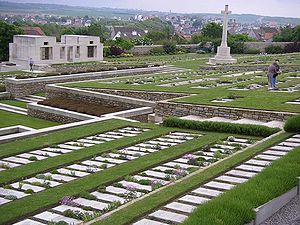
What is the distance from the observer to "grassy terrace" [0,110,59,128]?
837 inches

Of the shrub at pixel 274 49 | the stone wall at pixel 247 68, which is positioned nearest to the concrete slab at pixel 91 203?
the stone wall at pixel 247 68

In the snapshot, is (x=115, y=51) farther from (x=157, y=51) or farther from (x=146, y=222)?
(x=146, y=222)

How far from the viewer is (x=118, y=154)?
12578 millimetres

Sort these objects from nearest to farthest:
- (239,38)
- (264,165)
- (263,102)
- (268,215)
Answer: (268,215), (264,165), (263,102), (239,38)

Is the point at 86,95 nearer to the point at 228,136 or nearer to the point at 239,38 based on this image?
the point at 228,136

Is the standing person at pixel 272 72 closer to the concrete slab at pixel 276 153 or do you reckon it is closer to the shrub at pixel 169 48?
the concrete slab at pixel 276 153

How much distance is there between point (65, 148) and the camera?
13.5 meters

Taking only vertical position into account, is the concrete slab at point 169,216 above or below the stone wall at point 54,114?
above

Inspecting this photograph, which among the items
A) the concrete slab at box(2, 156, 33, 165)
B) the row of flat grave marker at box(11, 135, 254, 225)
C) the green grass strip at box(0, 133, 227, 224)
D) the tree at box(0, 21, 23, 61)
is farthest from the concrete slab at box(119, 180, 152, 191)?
the tree at box(0, 21, 23, 61)

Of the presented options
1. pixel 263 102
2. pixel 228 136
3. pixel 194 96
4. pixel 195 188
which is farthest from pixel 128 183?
pixel 194 96

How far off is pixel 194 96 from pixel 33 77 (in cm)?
1392

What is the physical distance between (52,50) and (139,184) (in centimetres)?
3824

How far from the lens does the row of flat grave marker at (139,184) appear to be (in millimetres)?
8461

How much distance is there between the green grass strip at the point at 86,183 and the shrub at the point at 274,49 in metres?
44.1
